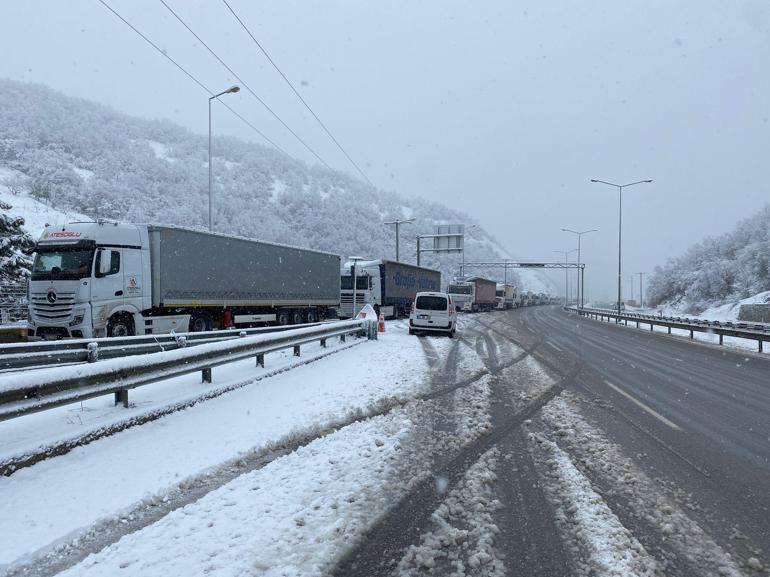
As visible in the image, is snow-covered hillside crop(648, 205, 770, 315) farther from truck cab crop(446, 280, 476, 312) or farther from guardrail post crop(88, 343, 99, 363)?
guardrail post crop(88, 343, 99, 363)

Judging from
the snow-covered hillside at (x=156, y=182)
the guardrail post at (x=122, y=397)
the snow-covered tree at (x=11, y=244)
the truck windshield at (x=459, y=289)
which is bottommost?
the guardrail post at (x=122, y=397)

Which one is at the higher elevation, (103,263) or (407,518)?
(103,263)

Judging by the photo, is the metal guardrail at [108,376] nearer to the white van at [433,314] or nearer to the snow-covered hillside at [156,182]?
the white van at [433,314]

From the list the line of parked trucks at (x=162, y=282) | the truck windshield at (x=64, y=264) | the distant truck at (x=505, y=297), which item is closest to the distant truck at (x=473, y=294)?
the distant truck at (x=505, y=297)

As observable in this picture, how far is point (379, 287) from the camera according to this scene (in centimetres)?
3206

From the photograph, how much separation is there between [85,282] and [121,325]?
1627mm

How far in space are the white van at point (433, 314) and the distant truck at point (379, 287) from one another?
956 centimetres

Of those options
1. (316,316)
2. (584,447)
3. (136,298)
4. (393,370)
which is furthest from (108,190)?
(584,447)

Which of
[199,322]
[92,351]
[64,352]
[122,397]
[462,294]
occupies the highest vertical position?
[462,294]

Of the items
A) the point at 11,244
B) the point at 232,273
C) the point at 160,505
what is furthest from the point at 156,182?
the point at 160,505

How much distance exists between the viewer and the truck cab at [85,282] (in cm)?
1280

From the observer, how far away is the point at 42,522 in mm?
3557

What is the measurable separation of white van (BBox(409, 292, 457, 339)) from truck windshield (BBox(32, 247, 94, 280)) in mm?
11852

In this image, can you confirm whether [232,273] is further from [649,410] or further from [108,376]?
[649,410]
